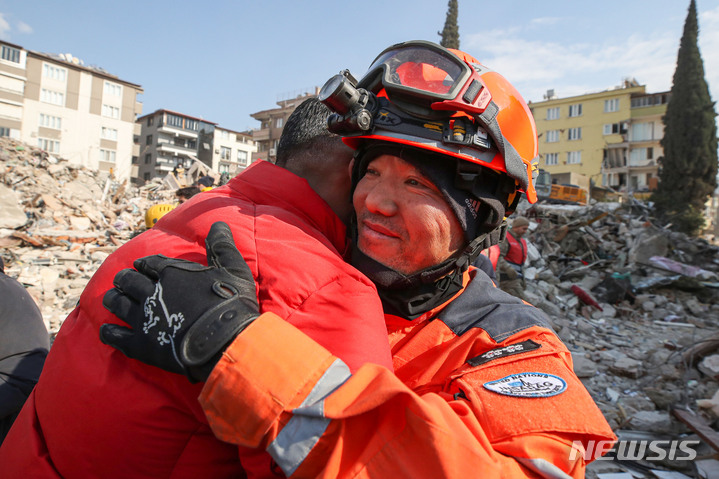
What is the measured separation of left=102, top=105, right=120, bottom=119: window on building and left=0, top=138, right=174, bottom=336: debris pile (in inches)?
1389

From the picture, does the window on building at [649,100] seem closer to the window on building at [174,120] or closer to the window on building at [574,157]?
the window on building at [574,157]

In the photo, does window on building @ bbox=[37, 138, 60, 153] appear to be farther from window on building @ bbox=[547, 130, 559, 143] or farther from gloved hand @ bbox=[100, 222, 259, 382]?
gloved hand @ bbox=[100, 222, 259, 382]

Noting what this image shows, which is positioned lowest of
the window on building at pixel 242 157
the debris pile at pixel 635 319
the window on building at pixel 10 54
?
the debris pile at pixel 635 319

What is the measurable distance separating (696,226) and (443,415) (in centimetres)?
3472

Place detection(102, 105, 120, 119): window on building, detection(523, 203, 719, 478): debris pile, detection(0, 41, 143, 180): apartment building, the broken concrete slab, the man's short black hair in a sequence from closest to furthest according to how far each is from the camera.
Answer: the man's short black hair
detection(523, 203, 719, 478): debris pile
the broken concrete slab
detection(0, 41, 143, 180): apartment building
detection(102, 105, 120, 119): window on building

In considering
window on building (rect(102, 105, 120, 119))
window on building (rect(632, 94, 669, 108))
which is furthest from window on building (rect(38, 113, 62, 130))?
window on building (rect(632, 94, 669, 108))

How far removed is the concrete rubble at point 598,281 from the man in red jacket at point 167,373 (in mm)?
4789

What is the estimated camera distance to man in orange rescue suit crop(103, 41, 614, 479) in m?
1.00

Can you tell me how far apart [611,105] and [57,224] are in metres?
57.1

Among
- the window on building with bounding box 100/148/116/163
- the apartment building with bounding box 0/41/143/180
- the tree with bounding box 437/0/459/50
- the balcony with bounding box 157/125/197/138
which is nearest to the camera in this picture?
the tree with bounding box 437/0/459/50

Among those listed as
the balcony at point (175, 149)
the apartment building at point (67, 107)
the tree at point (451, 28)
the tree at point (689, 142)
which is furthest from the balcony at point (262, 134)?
the tree at point (689, 142)

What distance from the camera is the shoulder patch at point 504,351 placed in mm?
1485

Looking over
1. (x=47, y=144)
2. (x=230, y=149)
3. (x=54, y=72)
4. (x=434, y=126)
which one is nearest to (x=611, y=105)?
(x=230, y=149)

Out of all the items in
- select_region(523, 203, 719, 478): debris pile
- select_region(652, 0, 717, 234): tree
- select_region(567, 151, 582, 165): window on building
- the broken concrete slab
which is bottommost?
select_region(523, 203, 719, 478): debris pile
